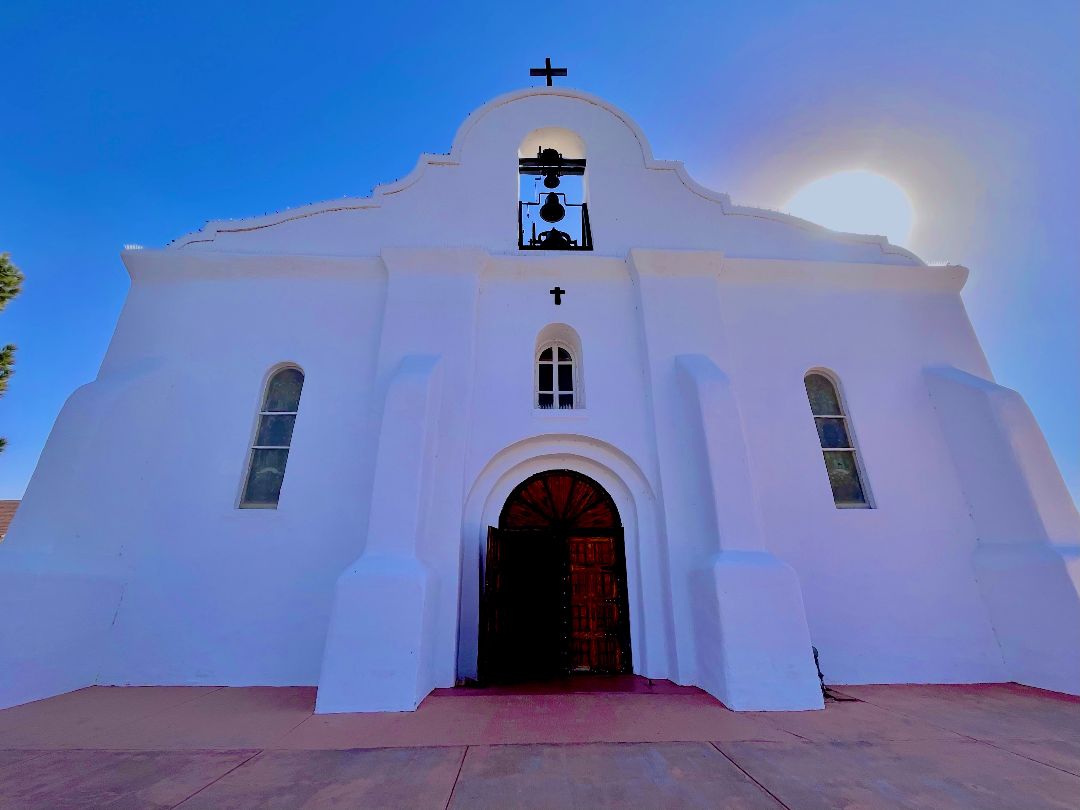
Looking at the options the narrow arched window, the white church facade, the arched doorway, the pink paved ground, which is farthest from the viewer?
the narrow arched window

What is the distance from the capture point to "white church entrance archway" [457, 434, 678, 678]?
5789 mm

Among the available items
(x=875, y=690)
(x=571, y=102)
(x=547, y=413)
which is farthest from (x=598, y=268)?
(x=875, y=690)

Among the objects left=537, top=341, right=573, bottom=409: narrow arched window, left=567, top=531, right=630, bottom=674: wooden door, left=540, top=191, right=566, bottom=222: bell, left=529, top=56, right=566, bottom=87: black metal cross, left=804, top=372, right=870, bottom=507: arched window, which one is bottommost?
left=567, top=531, right=630, bottom=674: wooden door

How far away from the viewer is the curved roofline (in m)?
7.90

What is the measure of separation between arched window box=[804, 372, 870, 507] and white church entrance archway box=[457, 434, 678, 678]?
9.11 feet

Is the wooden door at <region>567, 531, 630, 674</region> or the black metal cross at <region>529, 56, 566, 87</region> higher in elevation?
the black metal cross at <region>529, 56, 566, 87</region>

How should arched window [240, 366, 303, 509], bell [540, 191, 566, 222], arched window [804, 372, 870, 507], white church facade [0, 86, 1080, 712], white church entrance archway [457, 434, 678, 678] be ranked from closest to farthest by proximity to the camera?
white church facade [0, 86, 1080, 712], white church entrance archway [457, 434, 678, 678], arched window [240, 366, 303, 509], arched window [804, 372, 870, 507], bell [540, 191, 566, 222]

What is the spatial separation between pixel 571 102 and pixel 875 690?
409 inches

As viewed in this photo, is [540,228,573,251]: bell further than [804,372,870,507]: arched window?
Yes

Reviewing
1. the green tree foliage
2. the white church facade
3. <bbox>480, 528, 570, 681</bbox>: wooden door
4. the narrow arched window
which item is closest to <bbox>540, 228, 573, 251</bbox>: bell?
the white church facade

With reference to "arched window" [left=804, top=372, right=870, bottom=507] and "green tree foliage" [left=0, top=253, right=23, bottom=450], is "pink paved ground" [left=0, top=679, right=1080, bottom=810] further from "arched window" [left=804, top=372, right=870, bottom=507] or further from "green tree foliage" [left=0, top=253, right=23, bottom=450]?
"green tree foliage" [left=0, top=253, right=23, bottom=450]

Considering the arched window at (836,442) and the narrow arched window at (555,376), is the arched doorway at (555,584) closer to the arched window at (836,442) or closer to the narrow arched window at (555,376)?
the narrow arched window at (555,376)

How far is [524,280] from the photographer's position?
7410mm

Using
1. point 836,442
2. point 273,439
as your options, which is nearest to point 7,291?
point 273,439
